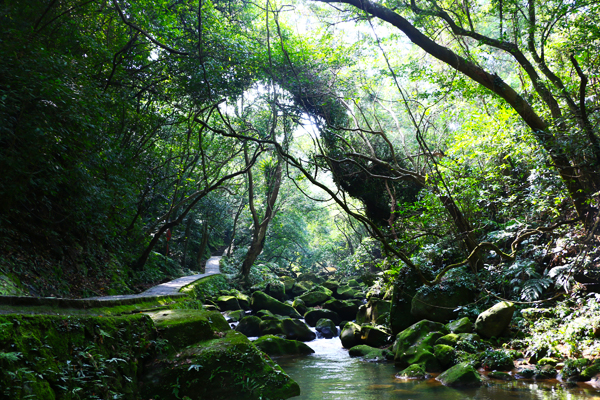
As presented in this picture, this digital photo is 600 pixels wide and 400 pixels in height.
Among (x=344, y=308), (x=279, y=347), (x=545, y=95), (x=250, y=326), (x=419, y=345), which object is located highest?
(x=545, y=95)

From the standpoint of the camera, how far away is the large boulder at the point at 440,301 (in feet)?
30.7

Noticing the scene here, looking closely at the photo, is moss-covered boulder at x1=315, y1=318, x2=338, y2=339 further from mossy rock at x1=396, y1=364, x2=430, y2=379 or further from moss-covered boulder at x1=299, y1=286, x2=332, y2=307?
mossy rock at x1=396, y1=364, x2=430, y2=379

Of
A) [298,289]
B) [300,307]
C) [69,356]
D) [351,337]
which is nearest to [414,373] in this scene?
[351,337]

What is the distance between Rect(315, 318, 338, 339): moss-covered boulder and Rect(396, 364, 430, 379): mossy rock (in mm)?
5401

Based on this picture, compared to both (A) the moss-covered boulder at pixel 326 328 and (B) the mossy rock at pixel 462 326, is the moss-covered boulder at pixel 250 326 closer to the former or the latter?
(A) the moss-covered boulder at pixel 326 328

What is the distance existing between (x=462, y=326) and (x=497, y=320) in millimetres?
899

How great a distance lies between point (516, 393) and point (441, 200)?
14.3 ft

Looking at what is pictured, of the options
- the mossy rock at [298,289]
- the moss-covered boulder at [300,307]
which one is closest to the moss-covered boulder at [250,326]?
the moss-covered boulder at [300,307]

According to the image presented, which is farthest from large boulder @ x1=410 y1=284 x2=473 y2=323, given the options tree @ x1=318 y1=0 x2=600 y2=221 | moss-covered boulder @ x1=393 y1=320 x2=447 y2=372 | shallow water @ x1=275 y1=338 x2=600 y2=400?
tree @ x1=318 y1=0 x2=600 y2=221

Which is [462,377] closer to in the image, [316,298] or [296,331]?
[296,331]

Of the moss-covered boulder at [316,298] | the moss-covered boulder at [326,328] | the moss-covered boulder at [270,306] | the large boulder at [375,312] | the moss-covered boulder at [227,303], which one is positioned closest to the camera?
the large boulder at [375,312]

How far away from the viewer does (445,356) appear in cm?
745

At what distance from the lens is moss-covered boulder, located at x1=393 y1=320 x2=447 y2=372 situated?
7.64 metres

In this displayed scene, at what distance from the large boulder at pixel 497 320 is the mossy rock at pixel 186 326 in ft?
18.7
